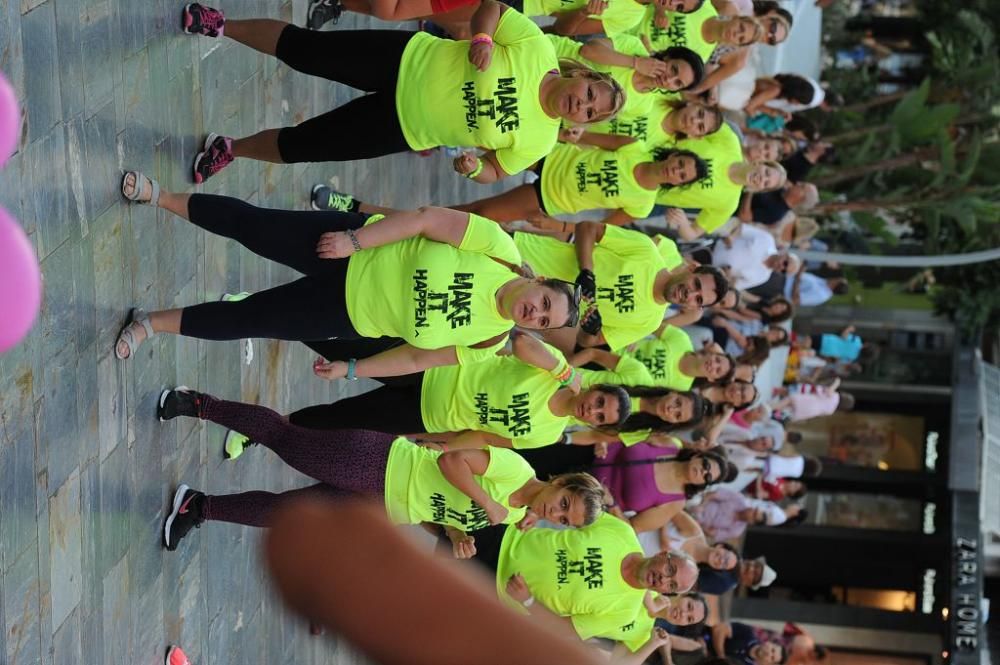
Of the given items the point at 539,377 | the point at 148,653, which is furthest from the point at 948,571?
the point at 148,653

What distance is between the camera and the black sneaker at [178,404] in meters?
5.50

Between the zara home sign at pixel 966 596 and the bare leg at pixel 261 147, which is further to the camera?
the zara home sign at pixel 966 596

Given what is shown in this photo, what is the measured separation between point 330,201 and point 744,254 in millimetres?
4205

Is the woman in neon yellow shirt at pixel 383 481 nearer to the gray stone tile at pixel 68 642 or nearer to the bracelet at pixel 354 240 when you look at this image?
the gray stone tile at pixel 68 642

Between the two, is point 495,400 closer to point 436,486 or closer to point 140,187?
point 436,486

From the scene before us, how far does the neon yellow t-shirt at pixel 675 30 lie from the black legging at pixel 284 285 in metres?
3.75

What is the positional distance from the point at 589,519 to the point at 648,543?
3.33 m

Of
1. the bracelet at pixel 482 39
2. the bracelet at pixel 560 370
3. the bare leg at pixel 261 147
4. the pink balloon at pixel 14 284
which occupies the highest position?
the bracelet at pixel 482 39

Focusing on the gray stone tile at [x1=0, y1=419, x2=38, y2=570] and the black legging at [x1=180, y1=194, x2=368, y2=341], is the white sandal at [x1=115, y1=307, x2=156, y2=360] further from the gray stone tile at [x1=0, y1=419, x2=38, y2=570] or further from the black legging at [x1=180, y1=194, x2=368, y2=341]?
the gray stone tile at [x1=0, y1=419, x2=38, y2=570]

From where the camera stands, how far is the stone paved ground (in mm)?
4410

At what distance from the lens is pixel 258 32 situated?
18.5 ft

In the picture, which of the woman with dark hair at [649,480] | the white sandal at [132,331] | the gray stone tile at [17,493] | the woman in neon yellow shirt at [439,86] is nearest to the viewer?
the gray stone tile at [17,493]

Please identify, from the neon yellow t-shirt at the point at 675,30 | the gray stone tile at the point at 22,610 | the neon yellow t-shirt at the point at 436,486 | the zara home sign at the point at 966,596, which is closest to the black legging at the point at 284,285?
the neon yellow t-shirt at the point at 436,486

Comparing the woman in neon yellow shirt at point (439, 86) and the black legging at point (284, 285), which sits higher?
the woman in neon yellow shirt at point (439, 86)
